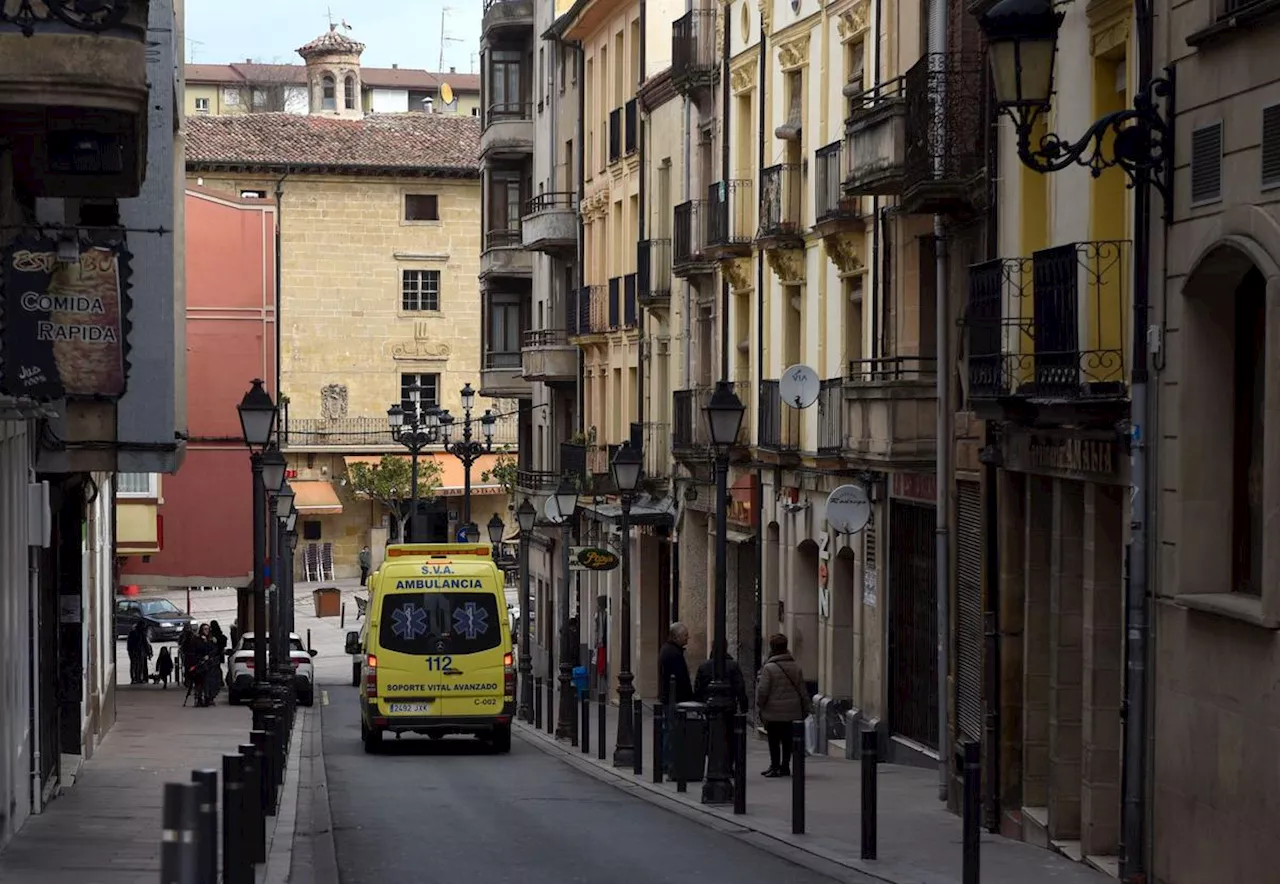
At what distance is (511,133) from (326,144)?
32.0 metres

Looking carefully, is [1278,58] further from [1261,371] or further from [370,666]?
[370,666]

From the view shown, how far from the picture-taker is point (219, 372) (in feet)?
147

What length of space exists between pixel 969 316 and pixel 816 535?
449 inches

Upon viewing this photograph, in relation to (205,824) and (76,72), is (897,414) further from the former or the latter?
(205,824)

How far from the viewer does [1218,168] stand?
538 inches

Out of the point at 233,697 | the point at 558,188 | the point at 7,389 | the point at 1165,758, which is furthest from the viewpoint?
the point at 558,188

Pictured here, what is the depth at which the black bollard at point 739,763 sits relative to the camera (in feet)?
65.1

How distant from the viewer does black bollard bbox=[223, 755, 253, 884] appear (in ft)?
42.4

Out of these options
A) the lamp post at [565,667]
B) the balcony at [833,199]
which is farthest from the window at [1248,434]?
the lamp post at [565,667]

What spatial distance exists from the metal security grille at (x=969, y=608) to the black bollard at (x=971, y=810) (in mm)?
Answer: 6663

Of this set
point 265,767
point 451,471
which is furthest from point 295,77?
point 265,767

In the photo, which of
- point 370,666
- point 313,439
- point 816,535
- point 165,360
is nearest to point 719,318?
point 816,535

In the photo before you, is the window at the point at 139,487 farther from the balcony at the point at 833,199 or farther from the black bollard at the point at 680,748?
the black bollard at the point at 680,748

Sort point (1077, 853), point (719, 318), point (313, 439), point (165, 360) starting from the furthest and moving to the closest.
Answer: point (313, 439) → point (719, 318) → point (165, 360) → point (1077, 853)
